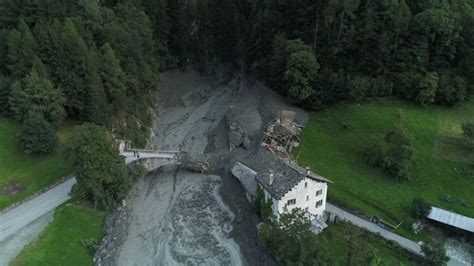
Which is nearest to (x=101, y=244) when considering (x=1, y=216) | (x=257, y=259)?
(x=1, y=216)

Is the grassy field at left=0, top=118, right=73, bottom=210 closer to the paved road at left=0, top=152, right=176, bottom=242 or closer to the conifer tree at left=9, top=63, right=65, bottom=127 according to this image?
the paved road at left=0, top=152, right=176, bottom=242

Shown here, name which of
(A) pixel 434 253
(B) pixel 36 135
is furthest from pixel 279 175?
(B) pixel 36 135

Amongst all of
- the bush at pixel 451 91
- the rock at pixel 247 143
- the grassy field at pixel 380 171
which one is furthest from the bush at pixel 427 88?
the rock at pixel 247 143

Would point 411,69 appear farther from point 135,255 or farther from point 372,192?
point 135,255

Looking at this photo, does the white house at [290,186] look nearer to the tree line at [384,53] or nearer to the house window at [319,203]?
the house window at [319,203]

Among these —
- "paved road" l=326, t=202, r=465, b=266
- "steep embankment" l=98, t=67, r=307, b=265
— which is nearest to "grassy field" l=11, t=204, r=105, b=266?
"steep embankment" l=98, t=67, r=307, b=265

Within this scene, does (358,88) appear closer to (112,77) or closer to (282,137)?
(282,137)
